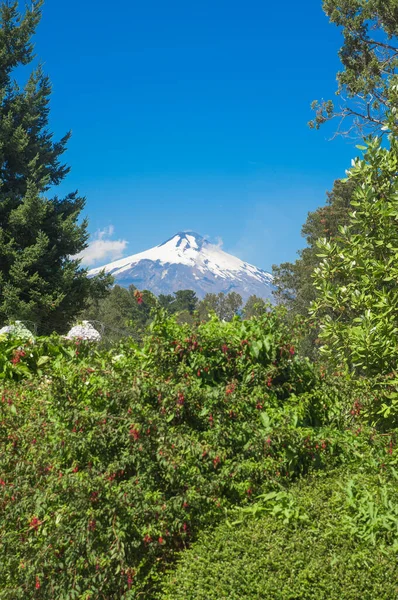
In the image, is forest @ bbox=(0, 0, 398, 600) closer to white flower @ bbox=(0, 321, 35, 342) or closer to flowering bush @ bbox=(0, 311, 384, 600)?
flowering bush @ bbox=(0, 311, 384, 600)

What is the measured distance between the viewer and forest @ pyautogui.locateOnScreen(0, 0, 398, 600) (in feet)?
9.55

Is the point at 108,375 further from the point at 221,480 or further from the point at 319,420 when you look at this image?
the point at 319,420

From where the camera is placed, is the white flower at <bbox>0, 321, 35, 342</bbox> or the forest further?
the white flower at <bbox>0, 321, 35, 342</bbox>

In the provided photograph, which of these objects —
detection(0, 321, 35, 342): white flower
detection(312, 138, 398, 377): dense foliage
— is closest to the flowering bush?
detection(312, 138, 398, 377): dense foliage

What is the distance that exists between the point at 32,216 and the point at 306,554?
1634 cm

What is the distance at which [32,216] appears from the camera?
17469 millimetres

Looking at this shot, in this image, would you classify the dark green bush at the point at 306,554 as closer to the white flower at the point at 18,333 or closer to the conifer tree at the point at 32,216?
the white flower at the point at 18,333

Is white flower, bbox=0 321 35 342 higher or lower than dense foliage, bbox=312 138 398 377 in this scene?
lower

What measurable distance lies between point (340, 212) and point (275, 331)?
1132 inches

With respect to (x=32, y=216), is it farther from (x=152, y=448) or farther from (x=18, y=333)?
(x=152, y=448)

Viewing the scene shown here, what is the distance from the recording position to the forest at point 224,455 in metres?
2.91

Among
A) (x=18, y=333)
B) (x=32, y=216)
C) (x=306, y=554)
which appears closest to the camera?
(x=306, y=554)

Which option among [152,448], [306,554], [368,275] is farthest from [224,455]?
[368,275]

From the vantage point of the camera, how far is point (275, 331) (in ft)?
14.3
